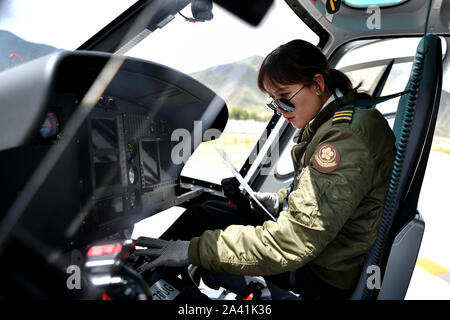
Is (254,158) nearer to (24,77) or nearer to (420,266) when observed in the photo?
(420,266)

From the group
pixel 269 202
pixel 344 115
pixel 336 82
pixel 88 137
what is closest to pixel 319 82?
pixel 336 82

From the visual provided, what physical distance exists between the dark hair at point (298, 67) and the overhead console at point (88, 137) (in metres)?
0.40

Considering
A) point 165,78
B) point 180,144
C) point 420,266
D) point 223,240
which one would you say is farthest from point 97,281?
point 420,266

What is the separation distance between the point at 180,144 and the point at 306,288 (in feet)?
3.85

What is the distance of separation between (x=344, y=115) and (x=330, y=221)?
326 millimetres

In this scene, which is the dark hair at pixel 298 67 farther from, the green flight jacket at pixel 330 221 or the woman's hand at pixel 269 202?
the woman's hand at pixel 269 202

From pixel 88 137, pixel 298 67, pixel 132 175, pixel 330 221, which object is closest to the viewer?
pixel 330 221

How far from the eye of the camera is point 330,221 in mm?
760

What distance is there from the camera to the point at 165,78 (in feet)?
3.97

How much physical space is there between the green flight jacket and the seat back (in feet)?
0.11

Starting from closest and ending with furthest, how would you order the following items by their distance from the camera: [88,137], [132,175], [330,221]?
1. [330,221]
2. [88,137]
3. [132,175]

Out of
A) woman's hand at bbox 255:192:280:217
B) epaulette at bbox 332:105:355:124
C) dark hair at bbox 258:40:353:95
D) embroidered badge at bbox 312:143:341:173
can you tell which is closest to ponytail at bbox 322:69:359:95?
dark hair at bbox 258:40:353:95

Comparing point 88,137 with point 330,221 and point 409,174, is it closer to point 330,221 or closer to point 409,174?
point 330,221

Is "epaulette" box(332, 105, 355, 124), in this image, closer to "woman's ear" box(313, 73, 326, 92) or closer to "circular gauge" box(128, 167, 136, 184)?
"woman's ear" box(313, 73, 326, 92)
